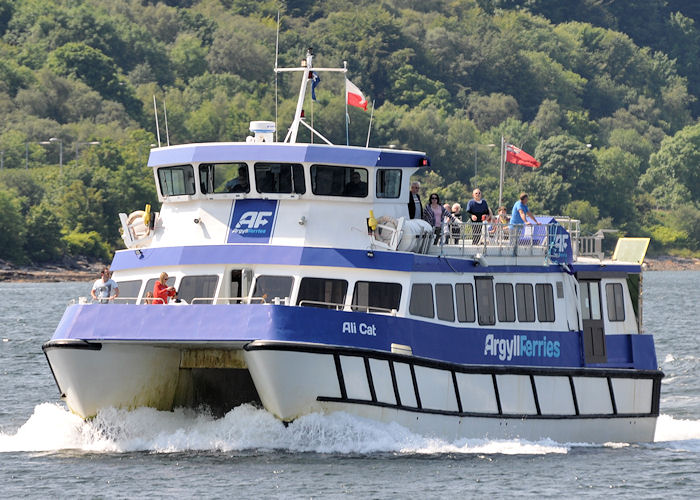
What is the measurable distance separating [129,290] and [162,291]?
1.72 m

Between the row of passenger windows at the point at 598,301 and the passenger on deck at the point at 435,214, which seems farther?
the row of passenger windows at the point at 598,301

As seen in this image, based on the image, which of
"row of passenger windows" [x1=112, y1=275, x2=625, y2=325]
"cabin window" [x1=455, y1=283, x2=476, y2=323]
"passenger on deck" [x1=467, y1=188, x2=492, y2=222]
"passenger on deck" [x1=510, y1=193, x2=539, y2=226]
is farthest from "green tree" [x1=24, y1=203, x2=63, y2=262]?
"cabin window" [x1=455, y1=283, x2=476, y2=323]

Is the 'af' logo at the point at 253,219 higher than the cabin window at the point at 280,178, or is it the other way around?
the cabin window at the point at 280,178

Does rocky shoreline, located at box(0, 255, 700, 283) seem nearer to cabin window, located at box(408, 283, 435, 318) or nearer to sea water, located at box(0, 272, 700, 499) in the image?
sea water, located at box(0, 272, 700, 499)

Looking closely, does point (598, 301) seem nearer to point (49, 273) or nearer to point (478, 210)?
point (478, 210)

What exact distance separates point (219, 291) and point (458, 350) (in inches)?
162

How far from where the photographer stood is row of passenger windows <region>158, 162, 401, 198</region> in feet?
87.0

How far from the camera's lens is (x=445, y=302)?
2661cm

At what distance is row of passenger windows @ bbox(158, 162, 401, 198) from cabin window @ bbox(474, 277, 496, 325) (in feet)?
7.07

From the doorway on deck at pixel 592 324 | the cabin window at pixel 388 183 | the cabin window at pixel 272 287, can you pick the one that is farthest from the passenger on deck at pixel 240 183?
the doorway on deck at pixel 592 324

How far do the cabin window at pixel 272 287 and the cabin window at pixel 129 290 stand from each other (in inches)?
89.3

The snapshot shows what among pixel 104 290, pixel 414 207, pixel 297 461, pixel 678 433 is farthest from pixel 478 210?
pixel 104 290

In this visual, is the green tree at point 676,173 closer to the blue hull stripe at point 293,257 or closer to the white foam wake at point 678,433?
the white foam wake at point 678,433

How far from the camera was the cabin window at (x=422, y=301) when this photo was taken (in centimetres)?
2595
